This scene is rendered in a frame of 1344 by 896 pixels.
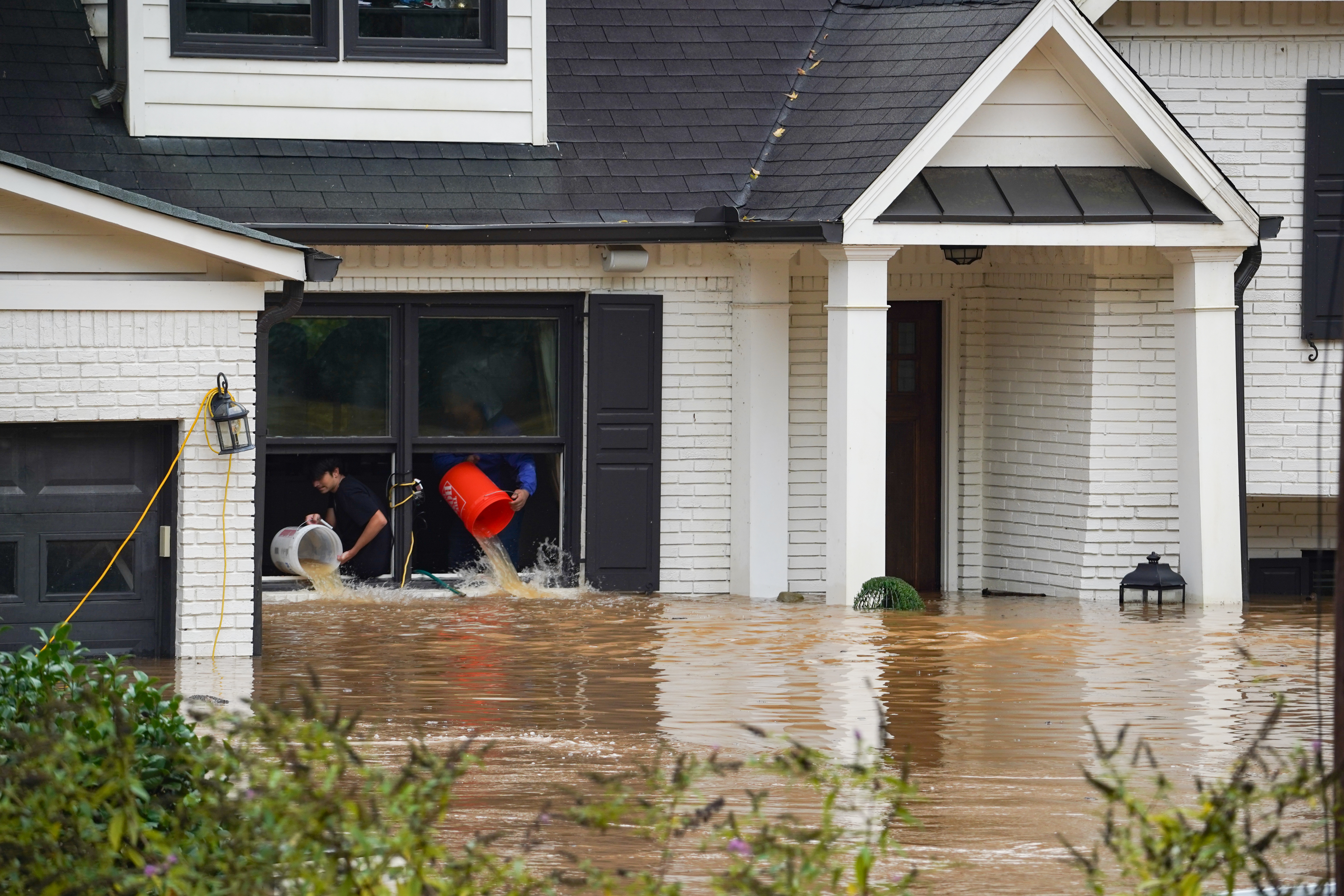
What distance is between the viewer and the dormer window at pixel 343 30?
44.7 ft

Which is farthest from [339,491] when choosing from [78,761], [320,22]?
[78,761]

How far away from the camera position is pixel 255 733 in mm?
4539

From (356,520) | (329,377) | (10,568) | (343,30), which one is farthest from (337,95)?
(10,568)

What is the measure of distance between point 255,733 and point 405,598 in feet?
30.6

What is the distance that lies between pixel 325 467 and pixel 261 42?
2.99 meters

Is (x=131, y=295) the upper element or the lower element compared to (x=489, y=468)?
upper

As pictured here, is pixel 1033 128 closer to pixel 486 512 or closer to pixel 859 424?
pixel 859 424

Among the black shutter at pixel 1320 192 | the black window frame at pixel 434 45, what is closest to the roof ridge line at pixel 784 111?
the black window frame at pixel 434 45

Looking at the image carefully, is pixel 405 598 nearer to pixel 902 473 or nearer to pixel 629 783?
pixel 902 473

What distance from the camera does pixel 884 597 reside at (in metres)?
13.1

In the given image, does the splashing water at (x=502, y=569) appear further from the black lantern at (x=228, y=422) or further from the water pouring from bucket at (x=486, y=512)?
the black lantern at (x=228, y=422)

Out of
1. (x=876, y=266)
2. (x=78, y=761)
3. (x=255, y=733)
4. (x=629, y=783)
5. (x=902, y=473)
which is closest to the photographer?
(x=255, y=733)

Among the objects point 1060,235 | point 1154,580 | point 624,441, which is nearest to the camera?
point 1060,235

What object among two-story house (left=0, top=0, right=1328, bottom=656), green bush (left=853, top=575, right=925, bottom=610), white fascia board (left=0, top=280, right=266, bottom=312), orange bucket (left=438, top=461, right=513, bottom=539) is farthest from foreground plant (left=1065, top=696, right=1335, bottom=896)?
orange bucket (left=438, top=461, right=513, bottom=539)
